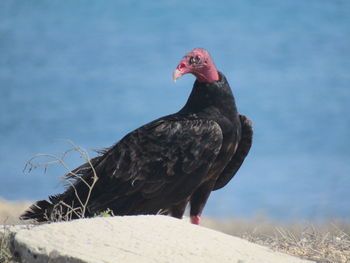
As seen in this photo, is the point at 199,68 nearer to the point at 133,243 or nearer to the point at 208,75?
the point at 208,75

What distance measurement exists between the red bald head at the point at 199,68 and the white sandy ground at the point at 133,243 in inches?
84.1

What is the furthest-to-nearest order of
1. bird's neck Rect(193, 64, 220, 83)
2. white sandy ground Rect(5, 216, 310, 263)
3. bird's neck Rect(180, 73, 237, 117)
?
1. bird's neck Rect(193, 64, 220, 83)
2. bird's neck Rect(180, 73, 237, 117)
3. white sandy ground Rect(5, 216, 310, 263)

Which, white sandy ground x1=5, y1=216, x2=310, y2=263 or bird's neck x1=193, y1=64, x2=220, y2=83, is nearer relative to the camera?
white sandy ground x1=5, y1=216, x2=310, y2=263

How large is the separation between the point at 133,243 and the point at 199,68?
272cm

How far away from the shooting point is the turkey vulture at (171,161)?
5.94m

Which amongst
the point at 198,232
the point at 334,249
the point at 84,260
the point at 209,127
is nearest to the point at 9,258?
the point at 84,260

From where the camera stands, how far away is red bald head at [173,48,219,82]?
6.41 meters

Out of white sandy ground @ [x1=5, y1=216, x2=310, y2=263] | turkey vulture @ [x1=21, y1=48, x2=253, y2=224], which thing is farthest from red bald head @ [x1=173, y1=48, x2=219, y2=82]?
white sandy ground @ [x1=5, y1=216, x2=310, y2=263]

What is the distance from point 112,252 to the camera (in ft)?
12.7

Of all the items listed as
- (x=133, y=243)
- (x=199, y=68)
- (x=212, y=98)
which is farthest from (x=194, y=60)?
(x=133, y=243)

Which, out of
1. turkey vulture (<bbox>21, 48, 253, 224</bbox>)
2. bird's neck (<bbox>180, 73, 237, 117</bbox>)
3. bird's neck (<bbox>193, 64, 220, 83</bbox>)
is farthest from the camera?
bird's neck (<bbox>193, 64, 220, 83</bbox>)

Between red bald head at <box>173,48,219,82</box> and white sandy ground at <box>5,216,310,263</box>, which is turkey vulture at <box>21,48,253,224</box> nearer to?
red bald head at <box>173,48,219,82</box>

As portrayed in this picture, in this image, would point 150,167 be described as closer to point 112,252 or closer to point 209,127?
point 209,127

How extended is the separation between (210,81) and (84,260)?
3.04 m
